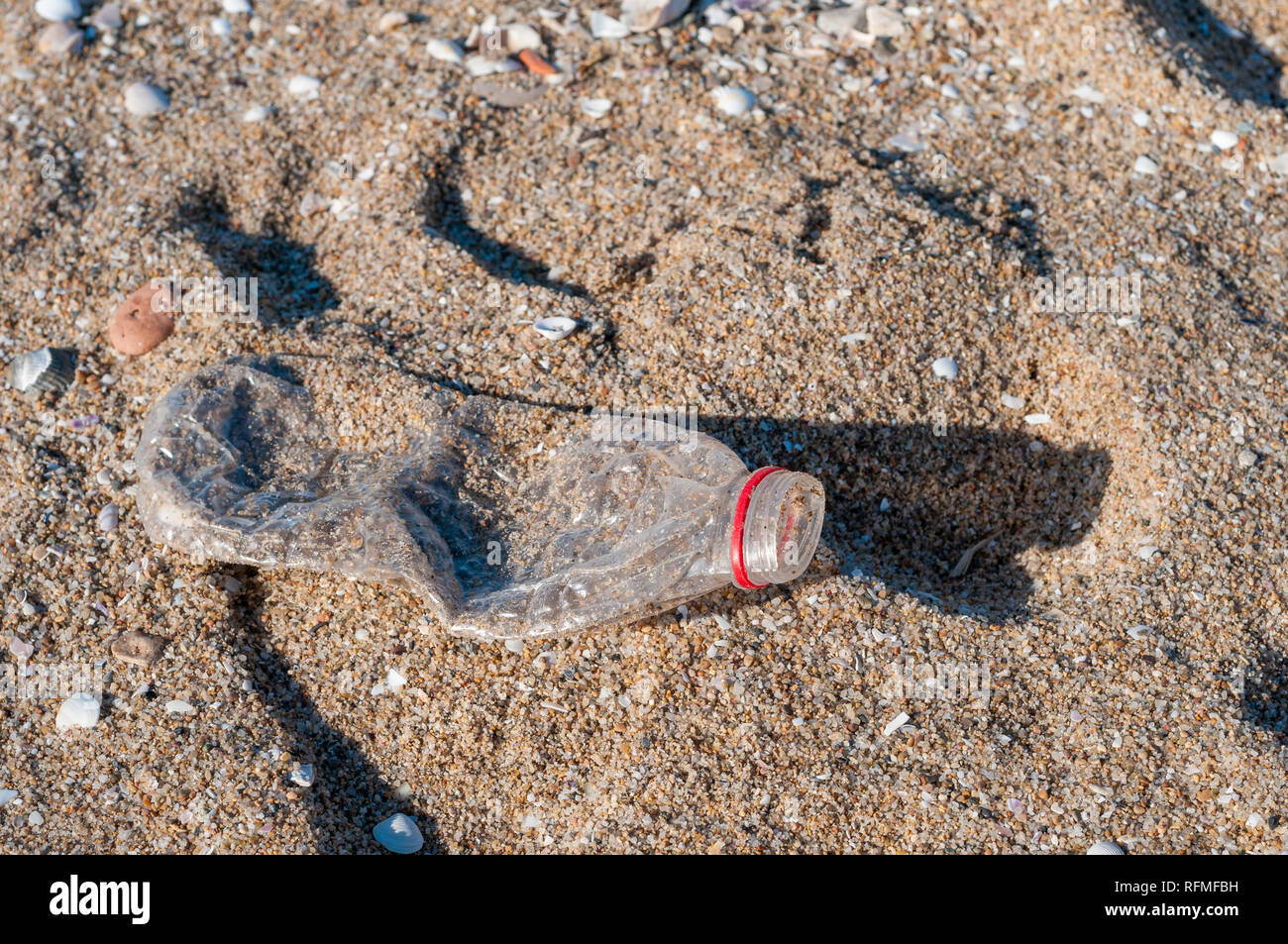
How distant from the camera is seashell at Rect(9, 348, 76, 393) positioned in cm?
313

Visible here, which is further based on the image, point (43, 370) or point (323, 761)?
point (43, 370)

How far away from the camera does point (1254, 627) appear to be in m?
2.71

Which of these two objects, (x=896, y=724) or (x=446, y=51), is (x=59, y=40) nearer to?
(x=446, y=51)

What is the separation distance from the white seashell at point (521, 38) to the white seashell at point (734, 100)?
66 cm

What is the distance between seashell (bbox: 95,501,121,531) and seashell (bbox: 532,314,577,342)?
1180 millimetres

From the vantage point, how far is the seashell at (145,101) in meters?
3.76

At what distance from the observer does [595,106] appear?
3.73m

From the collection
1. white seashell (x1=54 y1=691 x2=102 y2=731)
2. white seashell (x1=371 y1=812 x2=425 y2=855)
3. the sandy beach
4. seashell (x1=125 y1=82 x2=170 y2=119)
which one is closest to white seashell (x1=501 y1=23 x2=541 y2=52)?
the sandy beach

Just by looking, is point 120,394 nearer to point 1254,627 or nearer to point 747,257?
point 747,257

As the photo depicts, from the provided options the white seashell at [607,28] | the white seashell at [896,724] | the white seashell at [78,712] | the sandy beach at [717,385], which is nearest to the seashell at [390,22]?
the sandy beach at [717,385]

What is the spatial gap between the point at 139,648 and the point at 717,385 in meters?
1.57

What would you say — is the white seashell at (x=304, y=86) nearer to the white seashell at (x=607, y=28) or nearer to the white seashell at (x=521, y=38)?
the white seashell at (x=521, y=38)

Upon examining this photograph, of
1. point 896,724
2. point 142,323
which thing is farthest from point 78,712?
point 896,724

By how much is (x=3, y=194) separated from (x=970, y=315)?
3002mm
